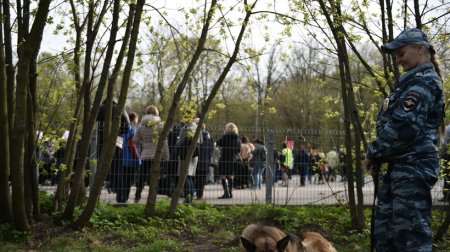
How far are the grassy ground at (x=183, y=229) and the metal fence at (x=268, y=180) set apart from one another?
3.68ft

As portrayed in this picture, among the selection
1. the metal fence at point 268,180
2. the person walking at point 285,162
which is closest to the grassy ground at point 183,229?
the metal fence at point 268,180

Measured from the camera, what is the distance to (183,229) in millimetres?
8289

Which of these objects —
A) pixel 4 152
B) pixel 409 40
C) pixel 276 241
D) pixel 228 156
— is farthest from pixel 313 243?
pixel 228 156

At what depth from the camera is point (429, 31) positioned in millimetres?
7598

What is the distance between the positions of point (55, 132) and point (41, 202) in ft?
3.71

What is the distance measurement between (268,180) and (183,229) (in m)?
3.52

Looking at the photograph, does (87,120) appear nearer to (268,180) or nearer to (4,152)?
(4,152)

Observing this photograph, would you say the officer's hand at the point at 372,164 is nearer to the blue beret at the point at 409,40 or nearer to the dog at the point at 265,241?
the blue beret at the point at 409,40

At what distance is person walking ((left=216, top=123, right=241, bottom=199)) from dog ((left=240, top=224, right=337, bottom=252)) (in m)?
5.06

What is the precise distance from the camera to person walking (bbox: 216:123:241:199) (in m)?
11.4

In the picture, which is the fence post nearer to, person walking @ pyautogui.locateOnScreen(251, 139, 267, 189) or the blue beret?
person walking @ pyautogui.locateOnScreen(251, 139, 267, 189)

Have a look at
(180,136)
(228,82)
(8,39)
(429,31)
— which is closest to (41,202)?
(8,39)

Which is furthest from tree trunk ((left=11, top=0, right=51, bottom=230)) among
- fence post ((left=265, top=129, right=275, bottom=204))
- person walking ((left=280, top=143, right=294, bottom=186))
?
person walking ((left=280, top=143, right=294, bottom=186))

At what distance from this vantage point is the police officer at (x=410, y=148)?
156 inches
